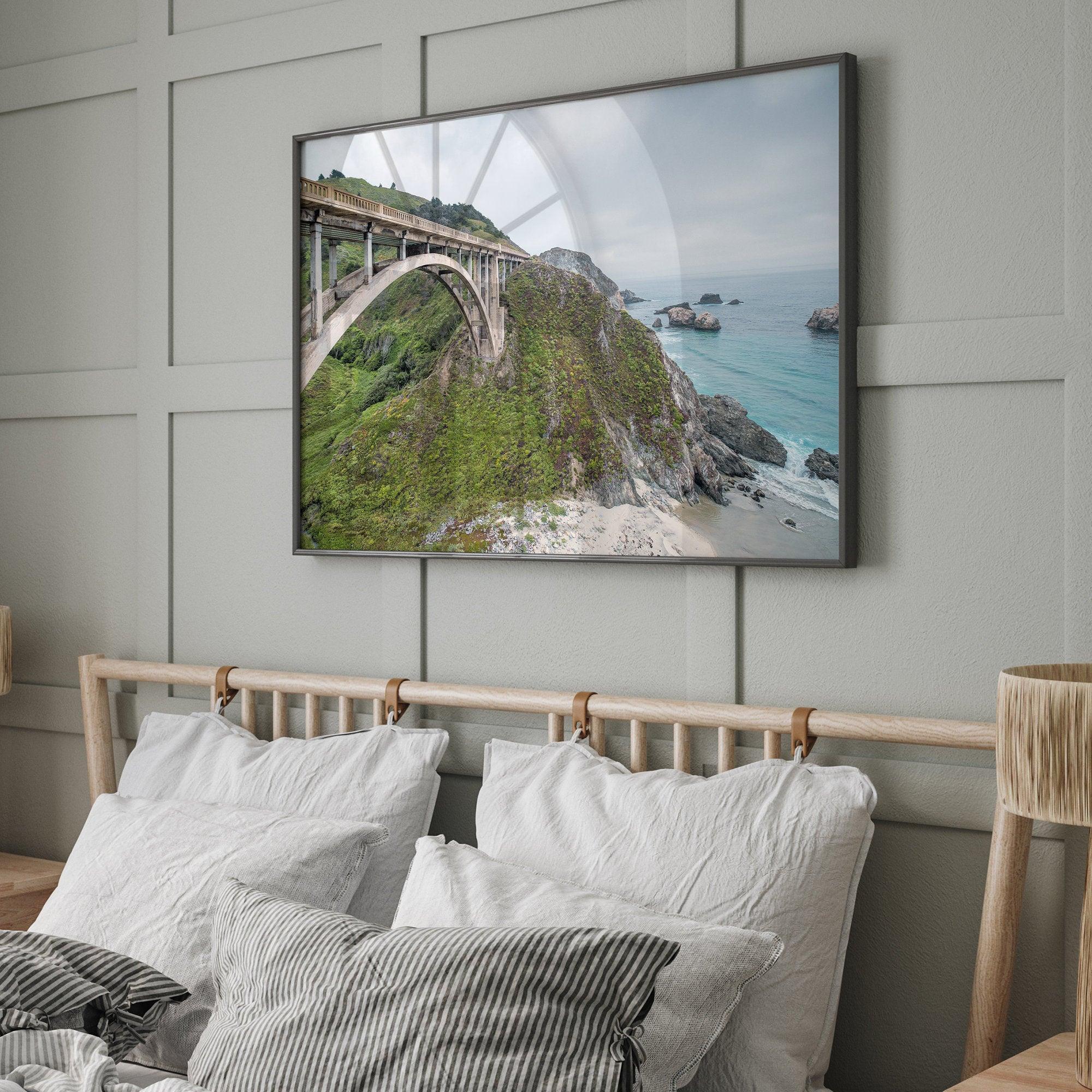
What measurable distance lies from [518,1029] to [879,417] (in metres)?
1.03

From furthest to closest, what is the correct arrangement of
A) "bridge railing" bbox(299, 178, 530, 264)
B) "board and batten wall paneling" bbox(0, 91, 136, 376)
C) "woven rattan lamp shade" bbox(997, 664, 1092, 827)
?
"board and batten wall paneling" bbox(0, 91, 136, 376)
"bridge railing" bbox(299, 178, 530, 264)
"woven rattan lamp shade" bbox(997, 664, 1092, 827)

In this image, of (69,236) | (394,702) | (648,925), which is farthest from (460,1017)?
(69,236)

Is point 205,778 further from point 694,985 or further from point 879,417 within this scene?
point 879,417

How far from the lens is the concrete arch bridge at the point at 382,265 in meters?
2.07

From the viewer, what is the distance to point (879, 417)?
1776 mm

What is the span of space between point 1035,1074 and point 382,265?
165cm

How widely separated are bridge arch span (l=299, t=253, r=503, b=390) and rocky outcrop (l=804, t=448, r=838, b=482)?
60cm

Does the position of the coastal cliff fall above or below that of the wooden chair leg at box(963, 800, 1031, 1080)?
above

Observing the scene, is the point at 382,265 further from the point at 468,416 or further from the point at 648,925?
the point at 648,925

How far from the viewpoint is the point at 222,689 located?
2.28 m

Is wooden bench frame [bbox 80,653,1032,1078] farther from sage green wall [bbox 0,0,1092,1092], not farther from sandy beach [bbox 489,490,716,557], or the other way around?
sandy beach [bbox 489,490,716,557]

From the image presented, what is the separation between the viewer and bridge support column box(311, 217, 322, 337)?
2.23 m

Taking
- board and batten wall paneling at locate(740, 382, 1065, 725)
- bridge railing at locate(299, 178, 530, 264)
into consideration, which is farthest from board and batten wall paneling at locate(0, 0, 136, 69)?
board and batten wall paneling at locate(740, 382, 1065, 725)

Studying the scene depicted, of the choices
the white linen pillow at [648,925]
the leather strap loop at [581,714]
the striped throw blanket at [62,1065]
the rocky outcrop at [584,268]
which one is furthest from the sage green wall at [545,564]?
the striped throw blanket at [62,1065]
